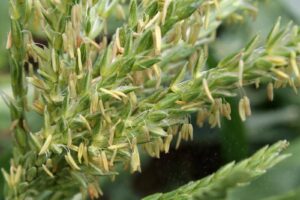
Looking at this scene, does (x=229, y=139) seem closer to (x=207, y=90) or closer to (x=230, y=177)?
(x=207, y=90)

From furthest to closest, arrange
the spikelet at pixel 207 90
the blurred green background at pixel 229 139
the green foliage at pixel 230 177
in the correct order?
1. the blurred green background at pixel 229 139
2. the spikelet at pixel 207 90
3. the green foliage at pixel 230 177

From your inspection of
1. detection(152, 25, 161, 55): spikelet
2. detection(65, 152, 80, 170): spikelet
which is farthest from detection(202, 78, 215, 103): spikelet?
detection(65, 152, 80, 170): spikelet

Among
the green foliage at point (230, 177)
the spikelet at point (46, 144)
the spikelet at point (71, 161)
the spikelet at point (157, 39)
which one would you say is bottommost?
the green foliage at point (230, 177)

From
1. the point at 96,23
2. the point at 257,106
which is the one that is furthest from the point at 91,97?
the point at 257,106

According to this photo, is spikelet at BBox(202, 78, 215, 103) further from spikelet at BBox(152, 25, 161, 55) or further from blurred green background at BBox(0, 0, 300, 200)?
blurred green background at BBox(0, 0, 300, 200)

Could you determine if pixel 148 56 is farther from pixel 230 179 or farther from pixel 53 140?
pixel 230 179

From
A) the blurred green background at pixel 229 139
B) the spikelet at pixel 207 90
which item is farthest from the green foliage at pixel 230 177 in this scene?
the blurred green background at pixel 229 139

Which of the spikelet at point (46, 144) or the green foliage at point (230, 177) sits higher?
the spikelet at point (46, 144)

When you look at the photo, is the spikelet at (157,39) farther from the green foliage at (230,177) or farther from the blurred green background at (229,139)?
A: the blurred green background at (229,139)
